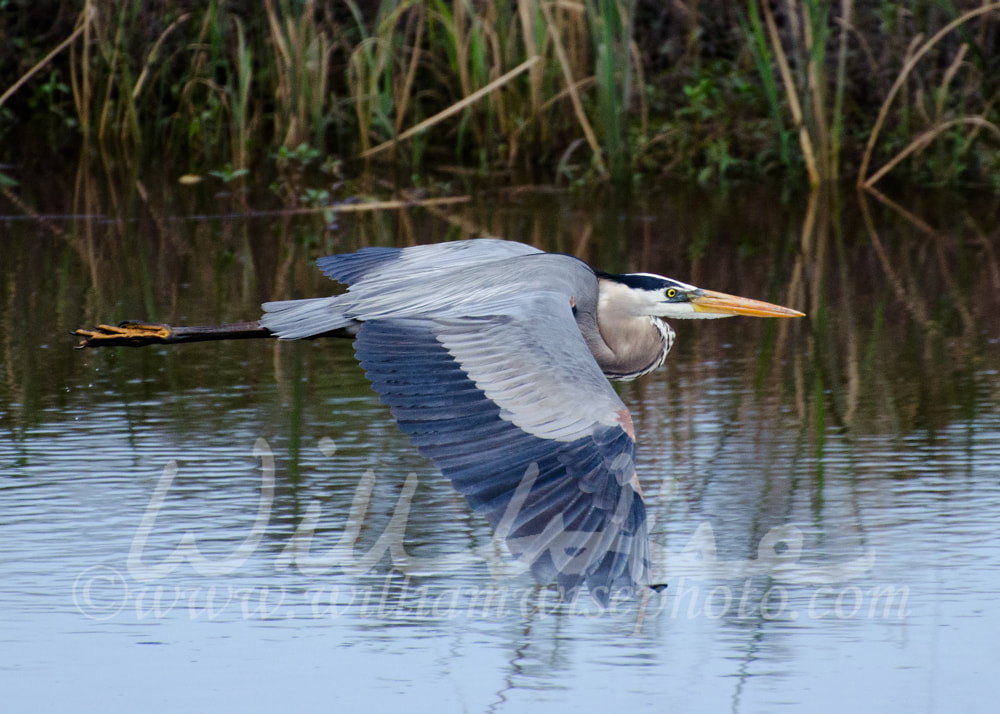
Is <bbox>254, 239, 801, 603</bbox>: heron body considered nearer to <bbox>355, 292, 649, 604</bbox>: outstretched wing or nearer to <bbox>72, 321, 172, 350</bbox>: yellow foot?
<bbox>355, 292, 649, 604</bbox>: outstretched wing

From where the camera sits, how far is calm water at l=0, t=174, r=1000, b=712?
3.18 metres

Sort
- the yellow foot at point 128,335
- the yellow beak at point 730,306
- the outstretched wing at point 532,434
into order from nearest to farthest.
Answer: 1. the outstretched wing at point 532,434
2. the yellow beak at point 730,306
3. the yellow foot at point 128,335

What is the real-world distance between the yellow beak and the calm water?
0.34 m

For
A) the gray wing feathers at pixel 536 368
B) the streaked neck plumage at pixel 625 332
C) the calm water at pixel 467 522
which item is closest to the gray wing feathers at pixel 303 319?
the calm water at pixel 467 522

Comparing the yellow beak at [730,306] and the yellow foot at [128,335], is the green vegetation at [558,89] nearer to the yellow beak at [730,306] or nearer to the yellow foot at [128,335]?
the yellow beak at [730,306]

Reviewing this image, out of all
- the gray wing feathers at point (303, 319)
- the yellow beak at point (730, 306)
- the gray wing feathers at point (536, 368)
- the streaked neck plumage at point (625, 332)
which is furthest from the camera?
the yellow beak at point (730, 306)

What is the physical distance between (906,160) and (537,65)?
2.30m

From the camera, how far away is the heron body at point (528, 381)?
314cm

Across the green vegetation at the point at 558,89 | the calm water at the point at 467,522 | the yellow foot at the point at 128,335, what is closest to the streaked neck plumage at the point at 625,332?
the calm water at the point at 467,522

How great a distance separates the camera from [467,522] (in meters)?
4.09

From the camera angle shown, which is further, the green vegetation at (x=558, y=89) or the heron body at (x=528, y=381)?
the green vegetation at (x=558, y=89)

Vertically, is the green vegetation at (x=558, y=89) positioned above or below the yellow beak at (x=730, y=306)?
above

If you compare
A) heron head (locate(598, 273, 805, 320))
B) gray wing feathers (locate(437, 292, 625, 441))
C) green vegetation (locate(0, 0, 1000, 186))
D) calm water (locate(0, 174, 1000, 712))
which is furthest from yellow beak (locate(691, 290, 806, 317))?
green vegetation (locate(0, 0, 1000, 186))

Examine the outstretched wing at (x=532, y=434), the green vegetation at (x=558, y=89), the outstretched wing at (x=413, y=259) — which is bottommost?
the outstretched wing at (x=532, y=434)
